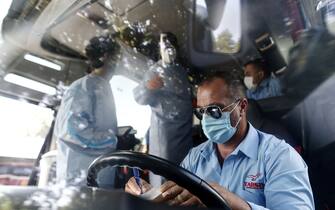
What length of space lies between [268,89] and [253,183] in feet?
1.93

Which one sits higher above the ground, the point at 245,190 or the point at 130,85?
the point at 130,85

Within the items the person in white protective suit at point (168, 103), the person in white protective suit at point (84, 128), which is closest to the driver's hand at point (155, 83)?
the person in white protective suit at point (168, 103)

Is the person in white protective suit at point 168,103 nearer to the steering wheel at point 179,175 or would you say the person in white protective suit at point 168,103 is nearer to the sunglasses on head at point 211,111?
the sunglasses on head at point 211,111

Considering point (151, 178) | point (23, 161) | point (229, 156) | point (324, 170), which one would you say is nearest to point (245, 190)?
point (229, 156)

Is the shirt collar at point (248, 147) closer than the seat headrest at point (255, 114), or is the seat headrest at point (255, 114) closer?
the shirt collar at point (248, 147)

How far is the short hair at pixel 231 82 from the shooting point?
3.99 ft

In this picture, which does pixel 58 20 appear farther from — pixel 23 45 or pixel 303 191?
pixel 303 191

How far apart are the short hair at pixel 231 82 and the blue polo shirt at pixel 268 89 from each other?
0.19m

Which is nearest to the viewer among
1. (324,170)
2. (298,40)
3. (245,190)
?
(245,190)

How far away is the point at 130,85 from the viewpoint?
1.07m

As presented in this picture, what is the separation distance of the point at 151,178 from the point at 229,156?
13.1 inches

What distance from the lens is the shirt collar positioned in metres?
1.08

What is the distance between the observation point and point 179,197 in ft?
2.52

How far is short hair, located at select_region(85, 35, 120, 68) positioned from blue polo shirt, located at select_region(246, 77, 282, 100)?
0.59 meters
